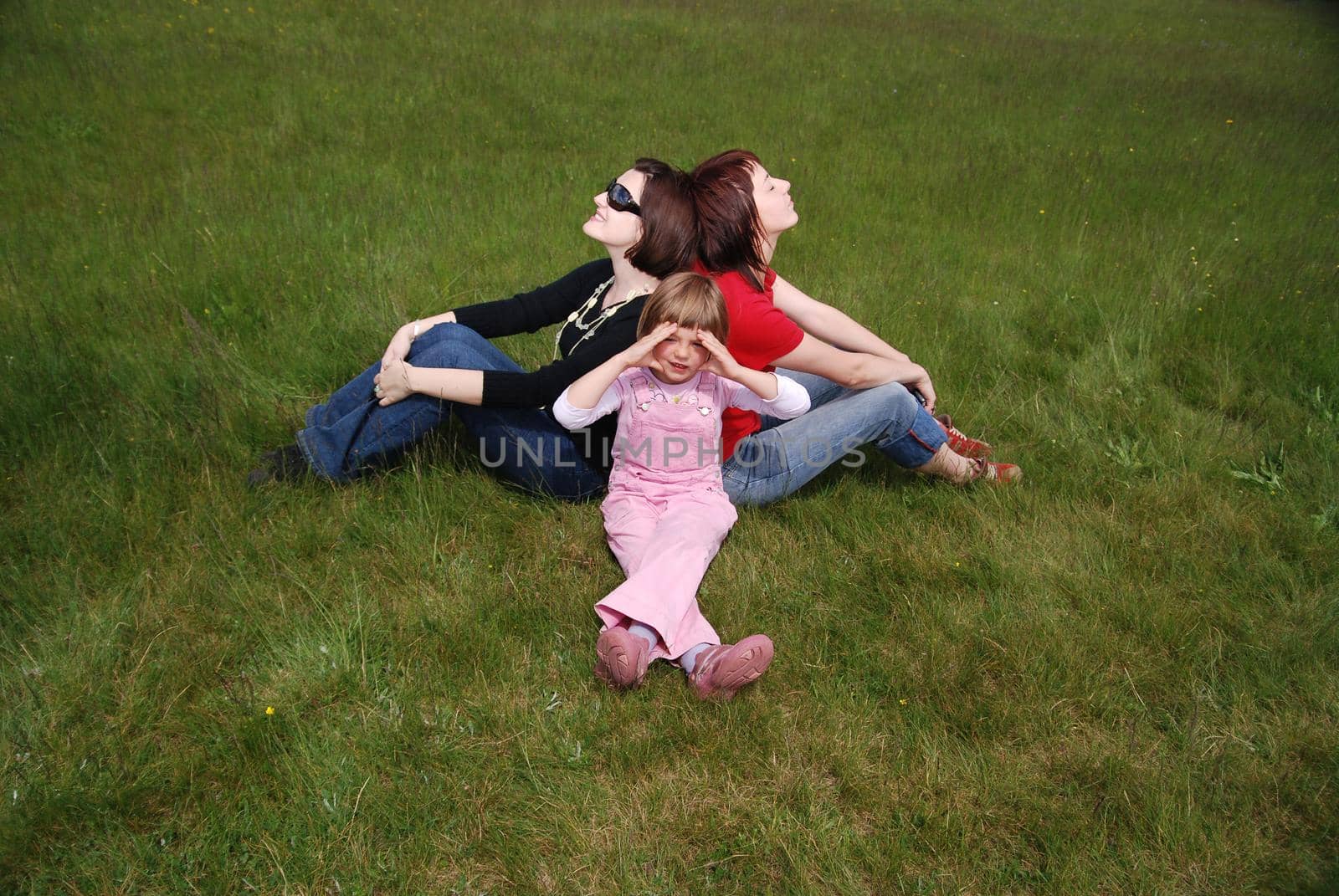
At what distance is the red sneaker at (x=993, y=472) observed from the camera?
3.93 m

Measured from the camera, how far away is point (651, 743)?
2.73 meters

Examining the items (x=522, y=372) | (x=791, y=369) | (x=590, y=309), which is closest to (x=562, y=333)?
(x=590, y=309)

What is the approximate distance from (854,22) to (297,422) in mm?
11775

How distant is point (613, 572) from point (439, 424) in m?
0.89

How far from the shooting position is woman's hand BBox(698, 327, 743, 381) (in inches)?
121

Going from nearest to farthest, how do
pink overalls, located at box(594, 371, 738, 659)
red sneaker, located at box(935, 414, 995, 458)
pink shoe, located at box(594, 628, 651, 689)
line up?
1. pink shoe, located at box(594, 628, 651, 689)
2. pink overalls, located at box(594, 371, 738, 659)
3. red sneaker, located at box(935, 414, 995, 458)

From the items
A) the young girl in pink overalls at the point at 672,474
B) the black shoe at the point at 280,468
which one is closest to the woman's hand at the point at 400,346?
the black shoe at the point at 280,468

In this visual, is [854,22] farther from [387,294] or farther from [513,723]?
[513,723]

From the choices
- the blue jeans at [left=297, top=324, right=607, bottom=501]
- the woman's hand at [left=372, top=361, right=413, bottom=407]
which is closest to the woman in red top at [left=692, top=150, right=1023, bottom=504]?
the blue jeans at [left=297, top=324, right=607, bottom=501]

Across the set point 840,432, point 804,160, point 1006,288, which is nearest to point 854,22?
point 804,160

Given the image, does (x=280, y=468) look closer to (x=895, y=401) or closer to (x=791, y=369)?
(x=791, y=369)

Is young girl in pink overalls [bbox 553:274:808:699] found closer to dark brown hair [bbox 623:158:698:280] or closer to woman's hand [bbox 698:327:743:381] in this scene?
woman's hand [bbox 698:327:743:381]

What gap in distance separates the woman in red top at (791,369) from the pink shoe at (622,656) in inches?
38.2

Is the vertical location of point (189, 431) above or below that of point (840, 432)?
below
